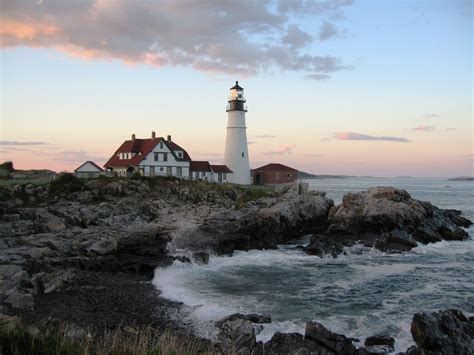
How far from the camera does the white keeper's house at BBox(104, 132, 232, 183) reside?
45.9 m

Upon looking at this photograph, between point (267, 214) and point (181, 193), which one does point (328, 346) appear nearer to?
point (267, 214)

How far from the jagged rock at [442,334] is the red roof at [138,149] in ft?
123

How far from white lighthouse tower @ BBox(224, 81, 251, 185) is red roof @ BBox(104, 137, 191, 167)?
529cm

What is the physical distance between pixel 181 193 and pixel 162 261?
54.2 ft

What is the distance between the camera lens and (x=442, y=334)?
11117 mm

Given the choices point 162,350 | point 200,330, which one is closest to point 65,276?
point 200,330

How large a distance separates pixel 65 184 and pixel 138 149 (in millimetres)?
15097

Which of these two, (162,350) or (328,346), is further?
(328,346)

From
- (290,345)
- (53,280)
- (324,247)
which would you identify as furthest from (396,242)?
(53,280)

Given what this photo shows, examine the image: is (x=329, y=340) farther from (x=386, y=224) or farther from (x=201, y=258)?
(x=386, y=224)

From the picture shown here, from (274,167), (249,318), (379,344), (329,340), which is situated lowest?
(379,344)

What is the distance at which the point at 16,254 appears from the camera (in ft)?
60.4

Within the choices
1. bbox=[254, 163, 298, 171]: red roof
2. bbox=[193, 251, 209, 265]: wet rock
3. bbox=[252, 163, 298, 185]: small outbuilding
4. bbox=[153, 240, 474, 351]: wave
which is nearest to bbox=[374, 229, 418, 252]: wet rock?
bbox=[153, 240, 474, 351]: wave

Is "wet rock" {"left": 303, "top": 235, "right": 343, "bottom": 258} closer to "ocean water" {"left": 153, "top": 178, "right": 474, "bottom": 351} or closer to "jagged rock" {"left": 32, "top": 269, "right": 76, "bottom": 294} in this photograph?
"ocean water" {"left": 153, "top": 178, "right": 474, "bottom": 351}
